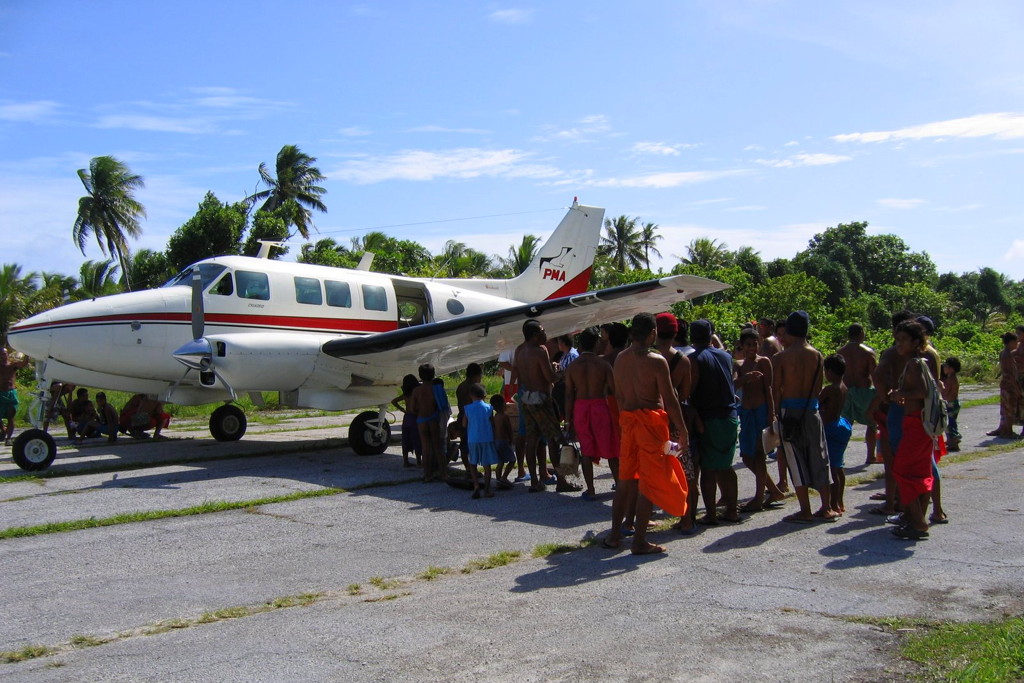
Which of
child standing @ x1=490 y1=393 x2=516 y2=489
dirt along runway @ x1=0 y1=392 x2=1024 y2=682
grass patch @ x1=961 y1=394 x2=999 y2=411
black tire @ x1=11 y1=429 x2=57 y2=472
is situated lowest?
grass patch @ x1=961 y1=394 x2=999 y2=411

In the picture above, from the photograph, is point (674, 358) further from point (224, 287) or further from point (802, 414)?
point (224, 287)

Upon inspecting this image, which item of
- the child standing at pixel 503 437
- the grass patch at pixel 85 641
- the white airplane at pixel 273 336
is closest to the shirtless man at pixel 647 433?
the child standing at pixel 503 437

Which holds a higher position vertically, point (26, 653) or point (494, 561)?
point (26, 653)

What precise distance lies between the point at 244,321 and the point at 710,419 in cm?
809

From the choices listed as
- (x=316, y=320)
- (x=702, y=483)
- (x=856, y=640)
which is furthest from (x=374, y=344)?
(x=856, y=640)

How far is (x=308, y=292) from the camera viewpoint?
13.6 metres

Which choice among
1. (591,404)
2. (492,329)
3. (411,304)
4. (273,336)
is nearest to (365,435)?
(273,336)

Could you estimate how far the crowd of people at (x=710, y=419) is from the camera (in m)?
6.66

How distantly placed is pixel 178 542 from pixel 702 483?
15.0 ft

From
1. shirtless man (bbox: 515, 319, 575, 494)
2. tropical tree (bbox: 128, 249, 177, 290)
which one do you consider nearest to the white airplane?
shirtless man (bbox: 515, 319, 575, 494)

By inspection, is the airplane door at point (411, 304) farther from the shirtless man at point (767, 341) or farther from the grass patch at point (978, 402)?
the grass patch at point (978, 402)

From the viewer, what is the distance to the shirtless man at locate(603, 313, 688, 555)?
6.55 meters

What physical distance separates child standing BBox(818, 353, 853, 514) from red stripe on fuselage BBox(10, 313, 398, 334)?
7990 mm

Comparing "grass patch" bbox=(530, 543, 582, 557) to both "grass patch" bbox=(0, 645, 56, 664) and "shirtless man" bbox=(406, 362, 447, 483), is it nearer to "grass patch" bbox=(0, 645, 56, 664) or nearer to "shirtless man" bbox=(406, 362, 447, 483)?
"grass patch" bbox=(0, 645, 56, 664)
